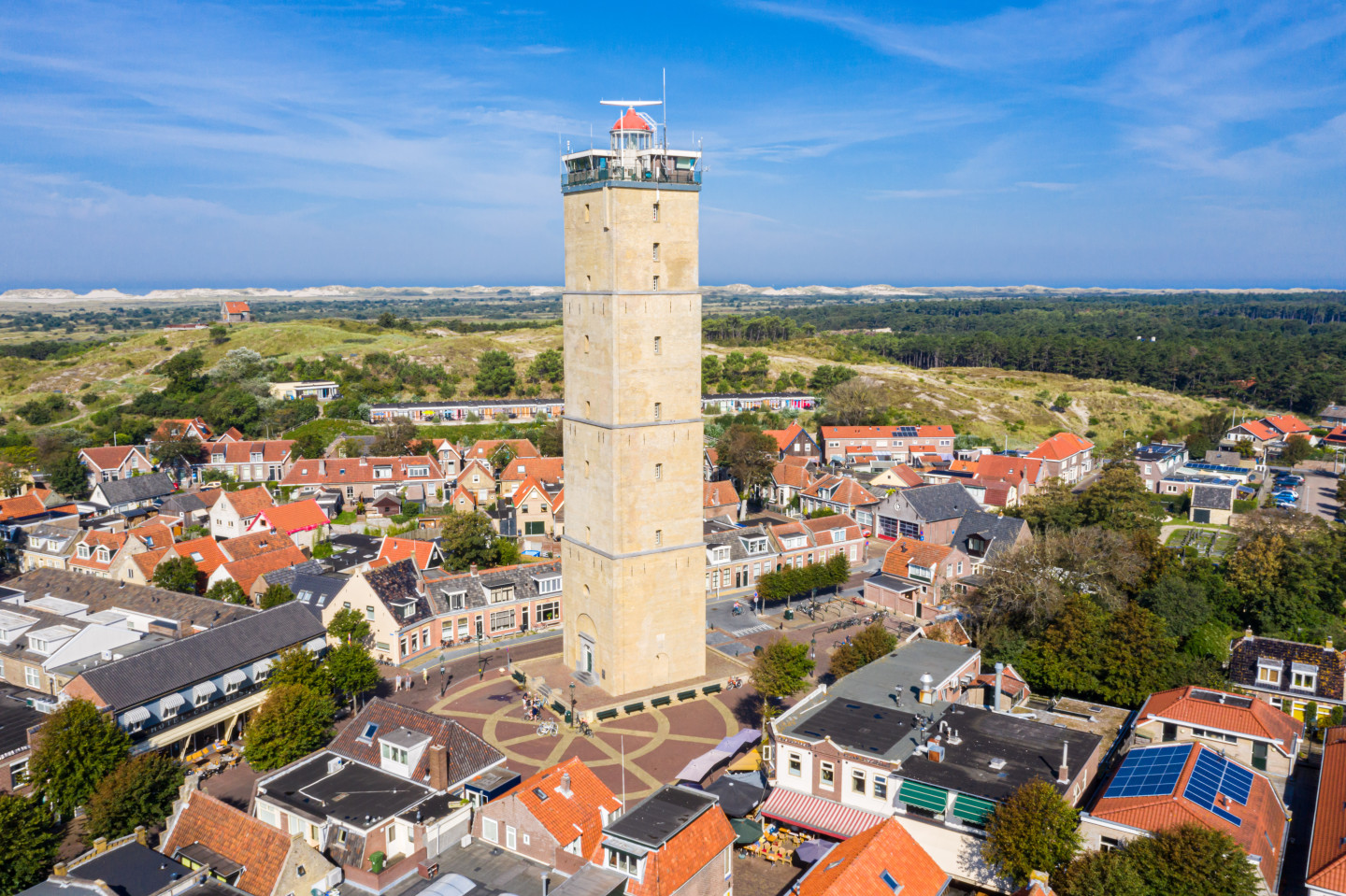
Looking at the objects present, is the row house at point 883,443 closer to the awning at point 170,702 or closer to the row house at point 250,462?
the row house at point 250,462

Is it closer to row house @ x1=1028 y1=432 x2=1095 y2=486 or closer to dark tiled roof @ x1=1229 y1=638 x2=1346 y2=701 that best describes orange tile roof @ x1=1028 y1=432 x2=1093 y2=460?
row house @ x1=1028 y1=432 x2=1095 y2=486

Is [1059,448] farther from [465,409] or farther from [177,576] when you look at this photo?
[177,576]

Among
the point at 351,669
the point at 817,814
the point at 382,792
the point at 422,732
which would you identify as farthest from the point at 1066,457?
the point at 382,792

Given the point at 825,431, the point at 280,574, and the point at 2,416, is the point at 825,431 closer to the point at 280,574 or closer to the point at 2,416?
the point at 280,574

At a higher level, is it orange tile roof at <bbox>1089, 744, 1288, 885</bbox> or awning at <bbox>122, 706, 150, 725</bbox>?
orange tile roof at <bbox>1089, 744, 1288, 885</bbox>

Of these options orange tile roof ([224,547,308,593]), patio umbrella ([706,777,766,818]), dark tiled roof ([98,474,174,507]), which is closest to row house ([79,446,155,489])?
dark tiled roof ([98,474,174,507])

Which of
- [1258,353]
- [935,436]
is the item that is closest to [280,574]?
[935,436]

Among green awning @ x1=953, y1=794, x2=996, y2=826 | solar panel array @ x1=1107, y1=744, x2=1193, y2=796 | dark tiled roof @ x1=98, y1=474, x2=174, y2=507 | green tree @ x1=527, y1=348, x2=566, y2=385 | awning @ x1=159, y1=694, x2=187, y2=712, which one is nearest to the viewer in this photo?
green awning @ x1=953, y1=794, x2=996, y2=826

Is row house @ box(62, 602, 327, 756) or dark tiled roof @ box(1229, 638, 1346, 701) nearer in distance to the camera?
row house @ box(62, 602, 327, 756)
